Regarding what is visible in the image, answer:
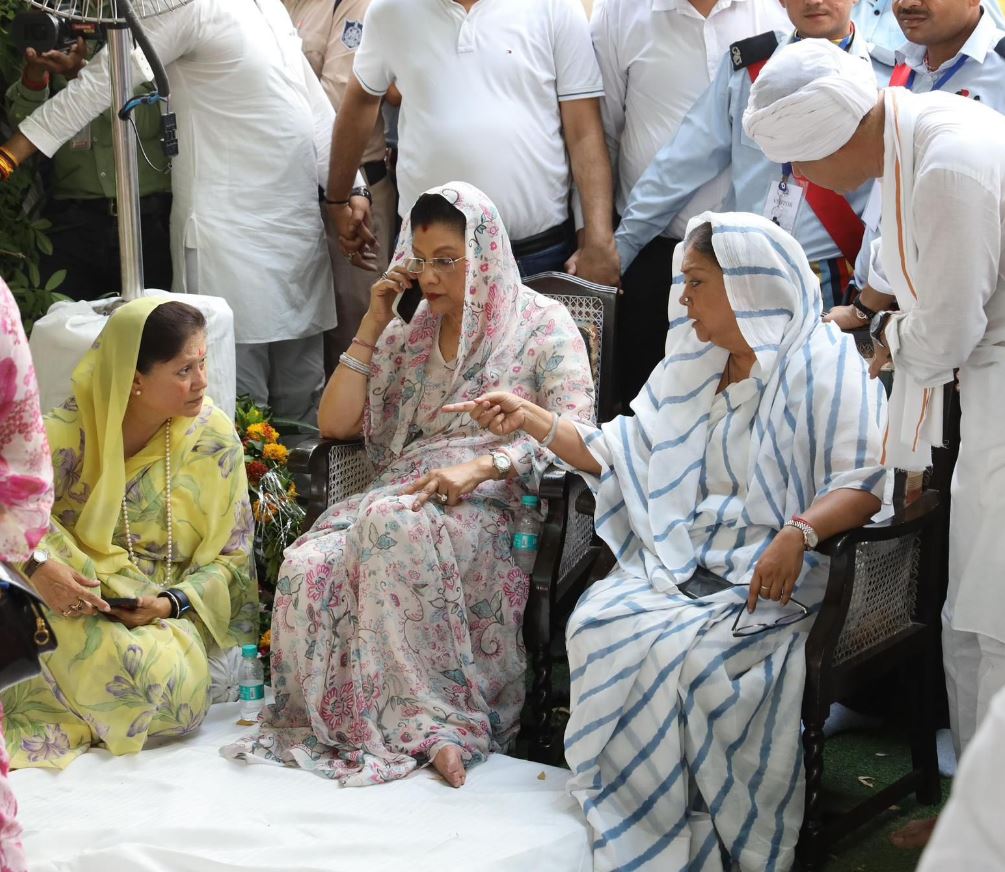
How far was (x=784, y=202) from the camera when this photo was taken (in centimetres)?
354

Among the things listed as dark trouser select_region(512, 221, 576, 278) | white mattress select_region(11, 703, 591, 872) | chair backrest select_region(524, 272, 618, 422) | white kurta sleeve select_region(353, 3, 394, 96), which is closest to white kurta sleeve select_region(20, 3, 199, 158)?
white kurta sleeve select_region(353, 3, 394, 96)

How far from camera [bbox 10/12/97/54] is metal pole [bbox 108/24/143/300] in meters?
0.11

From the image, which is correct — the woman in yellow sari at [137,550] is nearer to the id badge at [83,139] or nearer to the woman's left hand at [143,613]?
the woman's left hand at [143,613]

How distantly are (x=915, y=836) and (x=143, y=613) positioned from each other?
5.83ft

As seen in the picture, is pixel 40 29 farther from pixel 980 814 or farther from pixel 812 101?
pixel 980 814

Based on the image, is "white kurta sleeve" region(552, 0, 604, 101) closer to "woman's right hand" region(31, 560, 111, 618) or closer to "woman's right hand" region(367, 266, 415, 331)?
"woman's right hand" region(367, 266, 415, 331)

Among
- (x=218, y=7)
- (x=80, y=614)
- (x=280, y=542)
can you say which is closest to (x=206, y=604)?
(x=80, y=614)

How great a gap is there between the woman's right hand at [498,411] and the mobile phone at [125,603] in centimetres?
86

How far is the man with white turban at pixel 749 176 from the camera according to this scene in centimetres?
353

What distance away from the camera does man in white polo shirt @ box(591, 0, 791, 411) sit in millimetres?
3789

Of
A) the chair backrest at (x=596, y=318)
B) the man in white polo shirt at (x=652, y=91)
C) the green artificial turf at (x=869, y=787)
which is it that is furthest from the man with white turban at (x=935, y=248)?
the man in white polo shirt at (x=652, y=91)

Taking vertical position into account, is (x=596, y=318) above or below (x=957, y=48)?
below

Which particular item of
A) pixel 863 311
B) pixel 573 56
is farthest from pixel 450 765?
pixel 573 56

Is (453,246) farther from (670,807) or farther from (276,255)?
(670,807)
